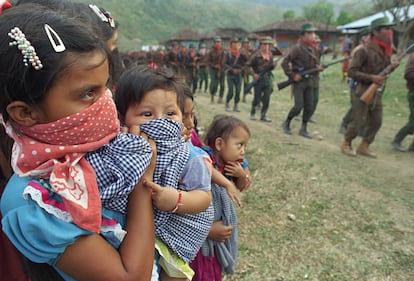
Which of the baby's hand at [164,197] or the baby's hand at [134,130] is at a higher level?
the baby's hand at [134,130]

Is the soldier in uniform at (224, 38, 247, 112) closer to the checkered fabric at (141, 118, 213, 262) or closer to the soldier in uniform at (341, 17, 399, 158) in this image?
the soldier in uniform at (341, 17, 399, 158)

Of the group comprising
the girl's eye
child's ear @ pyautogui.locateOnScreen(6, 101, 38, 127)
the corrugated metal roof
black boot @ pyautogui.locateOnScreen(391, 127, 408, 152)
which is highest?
the corrugated metal roof

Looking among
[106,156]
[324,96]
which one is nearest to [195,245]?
[106,156]

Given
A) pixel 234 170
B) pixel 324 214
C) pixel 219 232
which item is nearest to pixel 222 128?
pixel 234 170

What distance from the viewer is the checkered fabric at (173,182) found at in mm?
980

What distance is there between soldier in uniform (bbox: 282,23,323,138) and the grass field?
0.64 meters

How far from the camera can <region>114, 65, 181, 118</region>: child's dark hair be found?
1.07 m

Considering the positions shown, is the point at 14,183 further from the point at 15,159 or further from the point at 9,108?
the point at 9,108

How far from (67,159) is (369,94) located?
4778 millimetres

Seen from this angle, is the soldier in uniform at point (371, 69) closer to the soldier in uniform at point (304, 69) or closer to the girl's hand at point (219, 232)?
the soldier in uniform at point (304, 69)

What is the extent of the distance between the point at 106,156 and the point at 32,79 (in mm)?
243

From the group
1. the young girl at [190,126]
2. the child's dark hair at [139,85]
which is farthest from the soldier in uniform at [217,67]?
the child's dark hair at [139,85]

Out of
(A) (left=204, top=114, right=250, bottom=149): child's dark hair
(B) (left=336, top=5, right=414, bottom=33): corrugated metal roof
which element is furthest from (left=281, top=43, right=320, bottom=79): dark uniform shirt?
(B) (left=336, top=5, right=414, bottom=33): corrugated metal roof

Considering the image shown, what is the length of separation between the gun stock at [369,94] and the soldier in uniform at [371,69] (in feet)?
0.25
